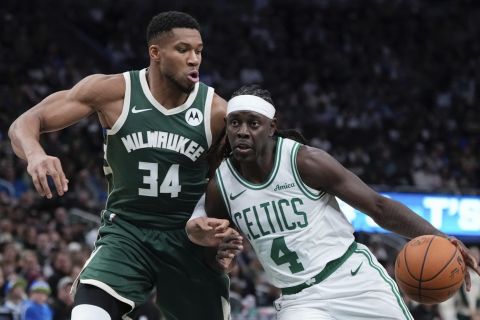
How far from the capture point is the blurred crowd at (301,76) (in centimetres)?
1401

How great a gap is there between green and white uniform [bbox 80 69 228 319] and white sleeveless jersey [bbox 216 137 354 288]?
40 centimetres

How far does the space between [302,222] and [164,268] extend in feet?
2.94

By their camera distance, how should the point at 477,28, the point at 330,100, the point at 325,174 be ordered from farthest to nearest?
the point at 477,28
the point at 330,100
the point at 325,174

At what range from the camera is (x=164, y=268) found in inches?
204

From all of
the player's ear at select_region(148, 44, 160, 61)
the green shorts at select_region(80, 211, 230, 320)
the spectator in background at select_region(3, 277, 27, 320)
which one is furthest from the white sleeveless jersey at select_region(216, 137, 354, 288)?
the spectator in background at select_region(3, 277, 27, 320)

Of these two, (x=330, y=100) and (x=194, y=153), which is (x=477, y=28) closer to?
(x=330, y=100)

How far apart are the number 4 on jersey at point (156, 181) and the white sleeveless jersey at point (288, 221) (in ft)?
1.26

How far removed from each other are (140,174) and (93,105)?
465 millimetres

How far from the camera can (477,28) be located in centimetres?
2412

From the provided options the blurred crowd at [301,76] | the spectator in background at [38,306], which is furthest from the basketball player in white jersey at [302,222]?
the blurred crowd at [301,76]

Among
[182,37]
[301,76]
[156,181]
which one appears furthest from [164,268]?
[301,76]

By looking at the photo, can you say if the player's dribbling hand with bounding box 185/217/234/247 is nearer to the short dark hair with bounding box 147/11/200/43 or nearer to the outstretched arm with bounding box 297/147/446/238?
the outstretched arm with bounding box 297/147/446/238

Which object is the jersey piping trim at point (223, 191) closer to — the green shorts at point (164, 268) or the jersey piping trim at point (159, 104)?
the green shorts at point (164, 268)

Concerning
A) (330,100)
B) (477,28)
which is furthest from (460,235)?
(477,28)
